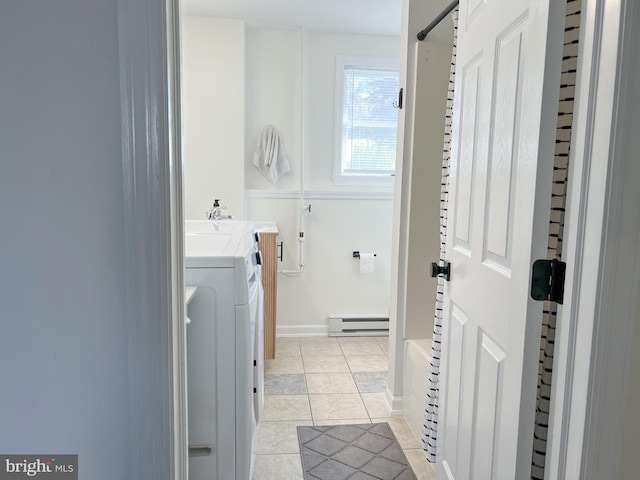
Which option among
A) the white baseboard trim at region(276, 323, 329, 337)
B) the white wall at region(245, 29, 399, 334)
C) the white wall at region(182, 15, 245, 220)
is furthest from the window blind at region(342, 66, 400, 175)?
the white baseboard trim at region(276, 323, 329, 337)

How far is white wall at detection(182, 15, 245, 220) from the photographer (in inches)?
130

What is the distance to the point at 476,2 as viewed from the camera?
1.41 meters

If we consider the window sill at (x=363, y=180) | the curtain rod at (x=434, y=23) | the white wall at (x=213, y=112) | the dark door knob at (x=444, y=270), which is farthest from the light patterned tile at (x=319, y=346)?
the curtain rod at (x=434, y=23)

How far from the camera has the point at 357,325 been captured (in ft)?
12.4

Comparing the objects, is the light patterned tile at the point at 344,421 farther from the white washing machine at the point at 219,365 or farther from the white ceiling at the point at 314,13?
the white ceiling at the point at 314,13

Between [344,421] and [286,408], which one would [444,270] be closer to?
[344,421]

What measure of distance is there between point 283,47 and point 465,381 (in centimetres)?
293

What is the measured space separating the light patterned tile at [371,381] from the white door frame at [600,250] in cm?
197

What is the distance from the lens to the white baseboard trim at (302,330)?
3.74m

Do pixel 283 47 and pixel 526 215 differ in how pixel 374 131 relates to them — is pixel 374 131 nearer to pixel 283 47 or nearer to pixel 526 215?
pixel 283 47

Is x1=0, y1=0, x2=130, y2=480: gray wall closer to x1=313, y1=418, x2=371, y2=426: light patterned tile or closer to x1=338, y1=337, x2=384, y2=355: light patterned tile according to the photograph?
x1=313, y1=418, x2=371, y2=426: light patterned tile

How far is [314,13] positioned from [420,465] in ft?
9.30

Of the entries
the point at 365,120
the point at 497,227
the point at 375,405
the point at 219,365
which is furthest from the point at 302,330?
the point at 497,227

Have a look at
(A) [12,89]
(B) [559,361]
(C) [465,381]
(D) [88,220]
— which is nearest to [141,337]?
(D) [88,220]
